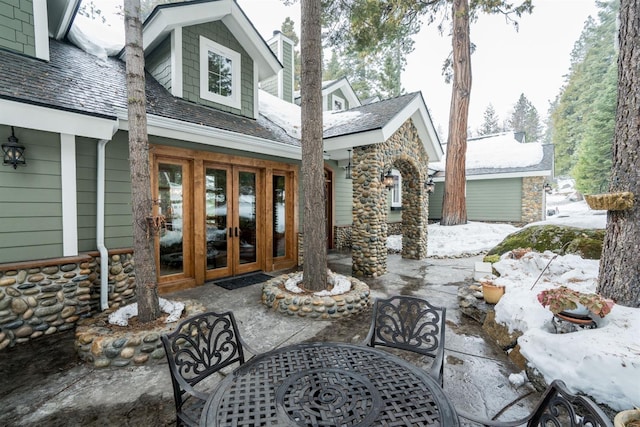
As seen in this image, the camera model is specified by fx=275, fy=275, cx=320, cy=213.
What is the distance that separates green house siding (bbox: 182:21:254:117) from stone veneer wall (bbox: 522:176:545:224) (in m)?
12.6

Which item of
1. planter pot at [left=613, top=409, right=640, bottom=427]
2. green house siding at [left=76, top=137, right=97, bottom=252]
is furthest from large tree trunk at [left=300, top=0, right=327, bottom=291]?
planter pot at [left=613, top=409, right=640, bottom=427]

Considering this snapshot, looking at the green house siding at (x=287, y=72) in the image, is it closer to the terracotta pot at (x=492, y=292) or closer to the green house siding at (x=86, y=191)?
the green house siding at (x=86, y=191)

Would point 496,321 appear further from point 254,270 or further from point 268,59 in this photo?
point 268,59

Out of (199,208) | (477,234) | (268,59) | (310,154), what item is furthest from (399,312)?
(477,234)

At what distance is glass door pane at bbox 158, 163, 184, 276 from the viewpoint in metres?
4.71

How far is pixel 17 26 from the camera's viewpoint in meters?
3.90

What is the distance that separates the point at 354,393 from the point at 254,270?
4907mm

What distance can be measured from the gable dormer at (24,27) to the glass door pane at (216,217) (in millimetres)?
2900

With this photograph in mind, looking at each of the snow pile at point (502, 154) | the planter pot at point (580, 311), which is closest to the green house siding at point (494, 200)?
the snow pile at point (502, 154)

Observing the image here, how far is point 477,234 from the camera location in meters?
10.3

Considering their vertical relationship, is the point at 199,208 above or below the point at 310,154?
below

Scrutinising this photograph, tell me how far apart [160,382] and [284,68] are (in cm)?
1015

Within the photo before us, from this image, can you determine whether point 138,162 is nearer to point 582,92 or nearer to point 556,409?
point 556,409

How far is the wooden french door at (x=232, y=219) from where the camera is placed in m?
5.29
